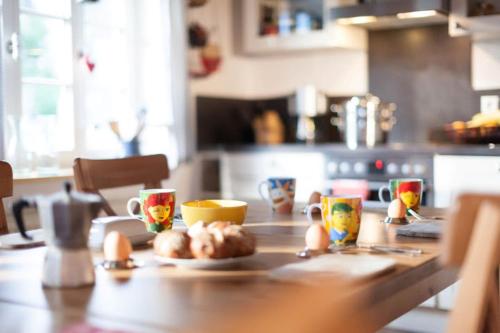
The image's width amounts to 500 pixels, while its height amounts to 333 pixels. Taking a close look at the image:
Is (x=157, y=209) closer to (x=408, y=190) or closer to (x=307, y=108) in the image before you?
(x=408, y=190)

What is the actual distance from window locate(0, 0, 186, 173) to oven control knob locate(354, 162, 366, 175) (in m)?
1.00

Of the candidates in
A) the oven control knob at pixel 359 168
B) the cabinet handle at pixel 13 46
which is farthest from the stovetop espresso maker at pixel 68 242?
the oven control knob at pixel 359 168

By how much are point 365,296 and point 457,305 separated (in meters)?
0.18

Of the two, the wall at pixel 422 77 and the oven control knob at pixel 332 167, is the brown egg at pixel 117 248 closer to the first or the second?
the oven control knob at pixel 332 167

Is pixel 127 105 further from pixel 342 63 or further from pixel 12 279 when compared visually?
pixel 12 279

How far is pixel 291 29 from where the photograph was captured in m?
4.36

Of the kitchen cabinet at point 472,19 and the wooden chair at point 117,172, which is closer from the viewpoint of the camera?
the wooden chair at point 117,172

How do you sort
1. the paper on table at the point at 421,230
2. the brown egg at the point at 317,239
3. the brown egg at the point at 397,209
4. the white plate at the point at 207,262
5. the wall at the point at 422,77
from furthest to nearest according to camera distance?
the wall at the point at 422,77
the brown egg at the point at 397,209
the paper on table at the point at 421,230
the brown egg at the point at 317,239
the white plate at the point at 207,262

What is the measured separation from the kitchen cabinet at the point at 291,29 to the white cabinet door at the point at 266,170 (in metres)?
0.70

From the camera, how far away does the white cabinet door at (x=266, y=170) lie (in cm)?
395

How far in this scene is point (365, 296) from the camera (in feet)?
3.50

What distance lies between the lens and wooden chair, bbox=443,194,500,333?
88 centimetres

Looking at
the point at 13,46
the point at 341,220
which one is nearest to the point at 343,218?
the point at 341,220

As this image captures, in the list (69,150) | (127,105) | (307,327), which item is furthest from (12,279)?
(127,105)
